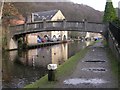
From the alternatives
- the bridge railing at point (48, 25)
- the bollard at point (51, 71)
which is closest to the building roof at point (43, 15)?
the bridge railing at point (48, 25)

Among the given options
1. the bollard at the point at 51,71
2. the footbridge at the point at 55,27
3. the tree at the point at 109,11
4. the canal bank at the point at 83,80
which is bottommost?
the canal bank at the point at 83,80

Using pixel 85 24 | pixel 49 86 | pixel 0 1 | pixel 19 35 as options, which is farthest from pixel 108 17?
pixel 49 86

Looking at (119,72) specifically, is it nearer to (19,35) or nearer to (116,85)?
(116,85)

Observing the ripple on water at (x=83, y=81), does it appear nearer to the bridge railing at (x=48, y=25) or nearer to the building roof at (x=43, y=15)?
the bridge railing at (x=48, y=25)

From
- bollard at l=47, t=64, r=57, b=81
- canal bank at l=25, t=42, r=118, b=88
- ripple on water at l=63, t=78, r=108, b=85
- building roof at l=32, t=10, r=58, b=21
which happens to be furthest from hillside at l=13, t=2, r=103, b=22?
bollard at l=47, t=64, r=57, b=81

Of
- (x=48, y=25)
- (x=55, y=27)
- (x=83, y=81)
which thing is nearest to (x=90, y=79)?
(x=83, y=81)

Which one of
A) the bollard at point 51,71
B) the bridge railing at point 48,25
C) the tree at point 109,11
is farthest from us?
the tree at point 109,11

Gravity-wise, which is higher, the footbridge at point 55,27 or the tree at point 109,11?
the tree at point 109,11

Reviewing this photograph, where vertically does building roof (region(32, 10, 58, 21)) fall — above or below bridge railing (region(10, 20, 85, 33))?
above

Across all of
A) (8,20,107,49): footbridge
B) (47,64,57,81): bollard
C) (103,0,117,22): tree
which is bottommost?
(47,64,57,81): bollard

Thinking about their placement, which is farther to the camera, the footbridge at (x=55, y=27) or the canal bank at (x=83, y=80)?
the footbridge at (x=55, y=27)

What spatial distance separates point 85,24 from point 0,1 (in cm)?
1782

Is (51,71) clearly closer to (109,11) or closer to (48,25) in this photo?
(48,25)

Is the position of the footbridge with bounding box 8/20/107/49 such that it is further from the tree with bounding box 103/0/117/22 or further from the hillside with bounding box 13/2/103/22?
the hillside with bounding box 13/2/103/22
